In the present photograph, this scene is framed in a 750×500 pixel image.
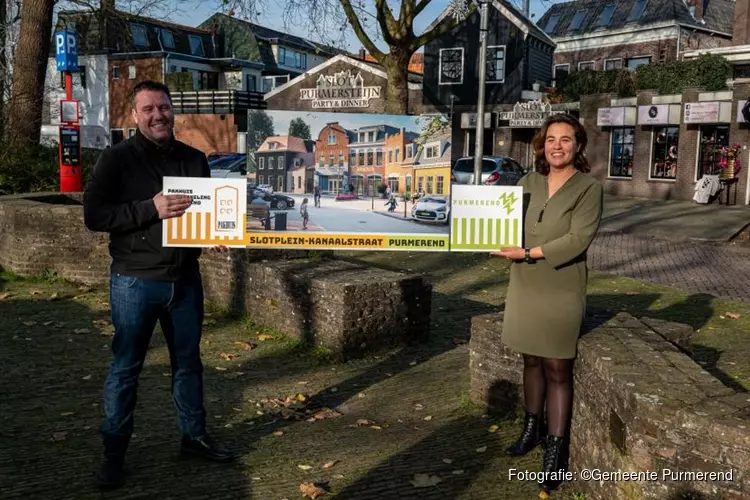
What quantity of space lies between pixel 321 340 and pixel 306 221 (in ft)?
6.45

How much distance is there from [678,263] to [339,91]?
33.1 meters

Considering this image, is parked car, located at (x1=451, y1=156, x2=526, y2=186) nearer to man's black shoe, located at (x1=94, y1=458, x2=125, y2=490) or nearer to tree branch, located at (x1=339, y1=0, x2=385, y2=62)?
tree branch, located at (x1=339, y1=0, x2=385, y2=62)

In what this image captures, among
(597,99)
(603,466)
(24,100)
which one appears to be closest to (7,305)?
(603,466)

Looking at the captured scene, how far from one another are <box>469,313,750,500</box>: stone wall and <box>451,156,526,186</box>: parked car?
1916 centimetres

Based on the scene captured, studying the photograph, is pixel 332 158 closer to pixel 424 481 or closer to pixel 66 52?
pixel 424 481

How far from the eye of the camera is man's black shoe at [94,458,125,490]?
379 cm

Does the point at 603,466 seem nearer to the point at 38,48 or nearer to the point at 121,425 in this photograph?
the point at 121,425

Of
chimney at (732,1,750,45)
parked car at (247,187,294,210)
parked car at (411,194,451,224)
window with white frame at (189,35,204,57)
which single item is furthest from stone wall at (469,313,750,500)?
window with white frame at (189,35,204,57)

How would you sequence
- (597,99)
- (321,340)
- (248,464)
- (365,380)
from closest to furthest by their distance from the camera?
1. (248,464)
2. (365,380)
3. (321,340)
4. (597,99)

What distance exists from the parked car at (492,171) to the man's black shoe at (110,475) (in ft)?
64.9

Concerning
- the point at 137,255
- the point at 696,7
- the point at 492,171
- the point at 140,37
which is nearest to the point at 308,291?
the point at 137,255

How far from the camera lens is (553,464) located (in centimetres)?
386

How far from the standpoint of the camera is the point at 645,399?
306 cm

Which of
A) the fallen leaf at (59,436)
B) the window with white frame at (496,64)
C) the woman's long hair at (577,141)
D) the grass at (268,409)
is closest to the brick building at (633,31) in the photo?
the window with white frame at (496,64)
